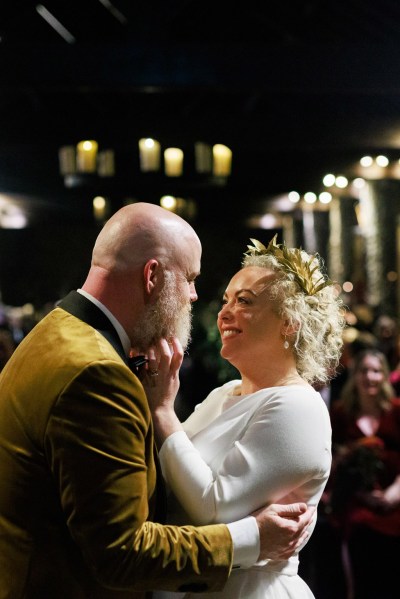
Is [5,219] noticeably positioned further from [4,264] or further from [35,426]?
[35,426]

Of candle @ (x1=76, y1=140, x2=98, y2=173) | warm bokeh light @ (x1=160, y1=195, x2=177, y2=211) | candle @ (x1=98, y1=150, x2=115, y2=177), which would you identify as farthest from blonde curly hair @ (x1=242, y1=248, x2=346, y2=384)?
warm bokeh light @ (x1=160, y1=195, x2=177, y2=211)

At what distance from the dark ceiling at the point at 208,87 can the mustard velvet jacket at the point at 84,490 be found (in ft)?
15.7

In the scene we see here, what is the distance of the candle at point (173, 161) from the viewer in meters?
7.83

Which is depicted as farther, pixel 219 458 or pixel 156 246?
pixel 219 458

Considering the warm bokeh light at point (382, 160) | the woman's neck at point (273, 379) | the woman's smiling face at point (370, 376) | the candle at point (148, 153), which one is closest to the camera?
the woman's neck at point (273, 379)

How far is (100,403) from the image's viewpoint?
5.47ft

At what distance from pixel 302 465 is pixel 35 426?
0.63m

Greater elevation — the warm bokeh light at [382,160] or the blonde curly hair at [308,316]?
the warm bokeh light at [382,160]

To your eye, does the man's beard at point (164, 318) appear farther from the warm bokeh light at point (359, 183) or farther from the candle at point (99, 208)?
the candle at point (99, 208)

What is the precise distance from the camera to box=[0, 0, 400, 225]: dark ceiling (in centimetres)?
627

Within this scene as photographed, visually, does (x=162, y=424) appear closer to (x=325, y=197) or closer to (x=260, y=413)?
(x=260, y=413)

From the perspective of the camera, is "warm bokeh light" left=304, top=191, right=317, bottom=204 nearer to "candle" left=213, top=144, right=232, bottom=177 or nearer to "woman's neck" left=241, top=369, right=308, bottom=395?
"candle" left=213, top=144, right=232, bottom=177

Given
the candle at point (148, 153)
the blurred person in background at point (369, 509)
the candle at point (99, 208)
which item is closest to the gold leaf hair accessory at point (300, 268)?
the blurred person in background at point (369, 509)

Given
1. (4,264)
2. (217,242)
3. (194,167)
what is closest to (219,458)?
(194,167)
